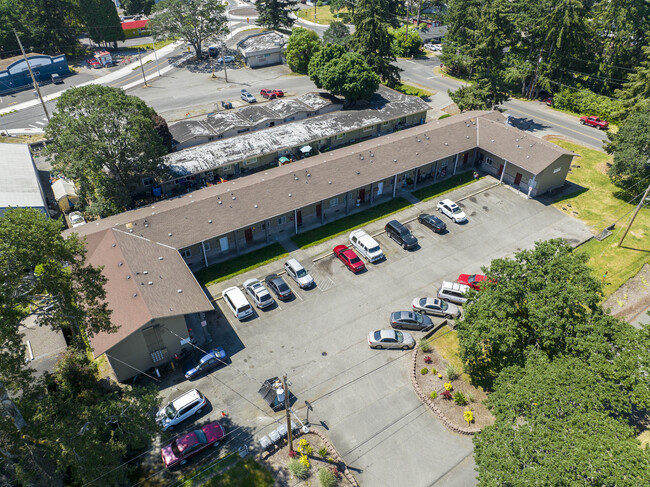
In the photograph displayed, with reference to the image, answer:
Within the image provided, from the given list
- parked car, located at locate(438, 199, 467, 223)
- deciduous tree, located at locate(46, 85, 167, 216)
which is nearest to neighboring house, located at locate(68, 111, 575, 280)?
deciduous tree, located at locate(46, 85, 167, 216)

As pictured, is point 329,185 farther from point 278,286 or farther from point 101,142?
point 101,142

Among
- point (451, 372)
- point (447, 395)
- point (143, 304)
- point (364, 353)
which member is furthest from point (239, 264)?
point (447, 395)

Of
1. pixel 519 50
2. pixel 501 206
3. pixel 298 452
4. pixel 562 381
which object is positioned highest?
pixel 519 50

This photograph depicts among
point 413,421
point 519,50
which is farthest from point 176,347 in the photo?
point 519,50

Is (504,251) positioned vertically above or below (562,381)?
below

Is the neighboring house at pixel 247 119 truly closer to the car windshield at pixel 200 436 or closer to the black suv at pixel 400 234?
the black suv at pixel 400 234

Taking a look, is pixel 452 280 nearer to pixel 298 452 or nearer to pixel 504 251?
pixel 504 251
